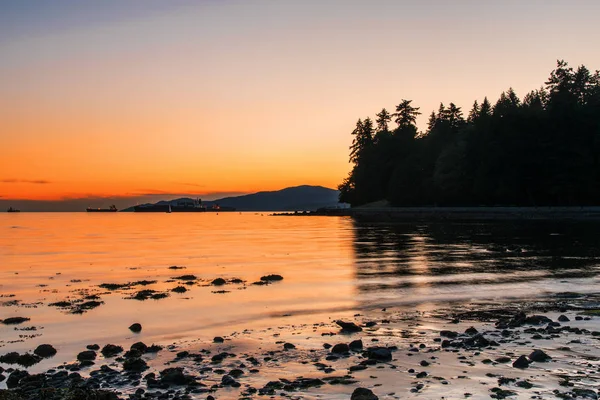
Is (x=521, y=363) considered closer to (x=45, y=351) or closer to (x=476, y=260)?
(x=45, y=351)

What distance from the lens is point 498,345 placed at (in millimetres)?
13508

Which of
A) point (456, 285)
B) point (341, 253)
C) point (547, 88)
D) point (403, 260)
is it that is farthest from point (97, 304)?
point (547, 88)

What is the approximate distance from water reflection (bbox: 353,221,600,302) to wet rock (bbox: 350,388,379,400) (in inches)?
480

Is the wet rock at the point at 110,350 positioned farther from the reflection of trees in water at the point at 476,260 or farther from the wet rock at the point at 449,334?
the reflection of trees in water at the point at 476,260

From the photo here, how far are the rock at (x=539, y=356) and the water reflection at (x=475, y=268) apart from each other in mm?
9402

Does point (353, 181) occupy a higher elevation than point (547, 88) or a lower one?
lower

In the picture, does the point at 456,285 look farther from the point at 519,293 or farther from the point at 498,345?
the point at 498,345

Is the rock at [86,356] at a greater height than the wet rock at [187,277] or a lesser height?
greater

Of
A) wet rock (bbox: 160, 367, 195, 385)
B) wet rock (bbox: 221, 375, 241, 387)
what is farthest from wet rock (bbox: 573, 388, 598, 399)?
wet rock (bbox: 160, 367, 195, 385)

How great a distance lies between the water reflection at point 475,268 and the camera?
2339cm

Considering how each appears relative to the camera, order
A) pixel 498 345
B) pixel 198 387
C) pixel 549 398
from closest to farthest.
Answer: pixel 549 398
pixel 198 387
pixel 498 345

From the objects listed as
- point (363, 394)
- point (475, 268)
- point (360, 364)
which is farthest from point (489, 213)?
point (363, 394)

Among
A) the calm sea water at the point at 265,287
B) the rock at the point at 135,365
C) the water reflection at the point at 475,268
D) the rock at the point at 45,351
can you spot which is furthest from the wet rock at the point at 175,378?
the water reflection at the point at 475,268

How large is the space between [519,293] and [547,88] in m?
125
